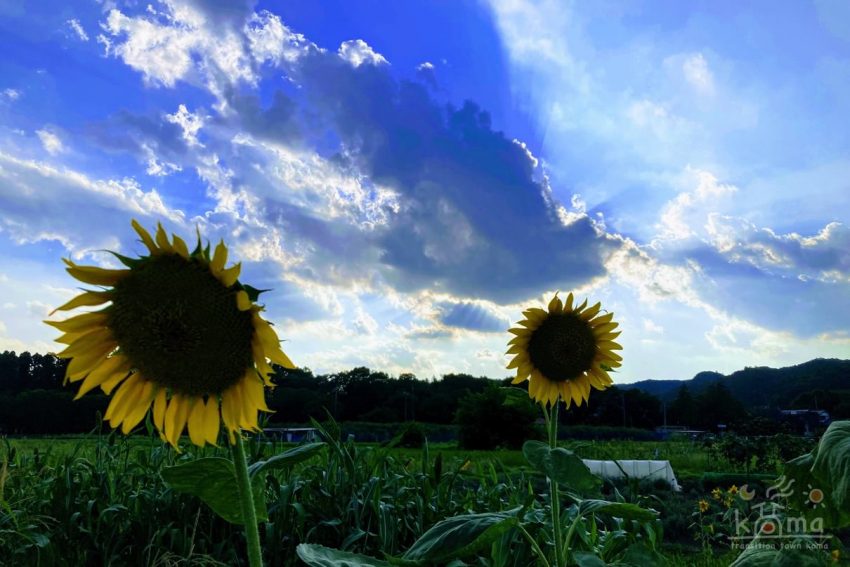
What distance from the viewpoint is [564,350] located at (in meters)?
3.35

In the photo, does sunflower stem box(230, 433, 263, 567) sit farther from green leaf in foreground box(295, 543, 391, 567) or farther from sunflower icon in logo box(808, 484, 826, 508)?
sunflower icon in logo box(808, 484, 826, 508)

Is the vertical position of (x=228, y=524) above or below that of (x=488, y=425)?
below

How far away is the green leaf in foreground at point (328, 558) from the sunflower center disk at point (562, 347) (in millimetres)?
1731

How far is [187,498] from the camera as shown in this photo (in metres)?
3.21

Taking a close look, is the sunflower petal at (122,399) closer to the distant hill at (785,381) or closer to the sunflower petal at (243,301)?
the sunflower petal at (243,301)

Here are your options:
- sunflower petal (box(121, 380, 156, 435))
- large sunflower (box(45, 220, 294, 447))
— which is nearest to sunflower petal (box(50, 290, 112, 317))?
large sunflower (box(45, 220, 294, 447))

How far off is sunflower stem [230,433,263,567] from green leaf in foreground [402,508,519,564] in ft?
2.11

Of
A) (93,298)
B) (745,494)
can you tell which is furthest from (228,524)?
(745,494)

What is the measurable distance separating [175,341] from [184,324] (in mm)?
63

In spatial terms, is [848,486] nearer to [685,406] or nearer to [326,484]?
[326,484]

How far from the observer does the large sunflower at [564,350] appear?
3.35m

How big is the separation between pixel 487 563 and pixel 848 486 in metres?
1.70

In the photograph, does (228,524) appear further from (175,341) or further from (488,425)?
(488,425)

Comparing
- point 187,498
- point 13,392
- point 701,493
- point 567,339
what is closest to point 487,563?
point 567,339
